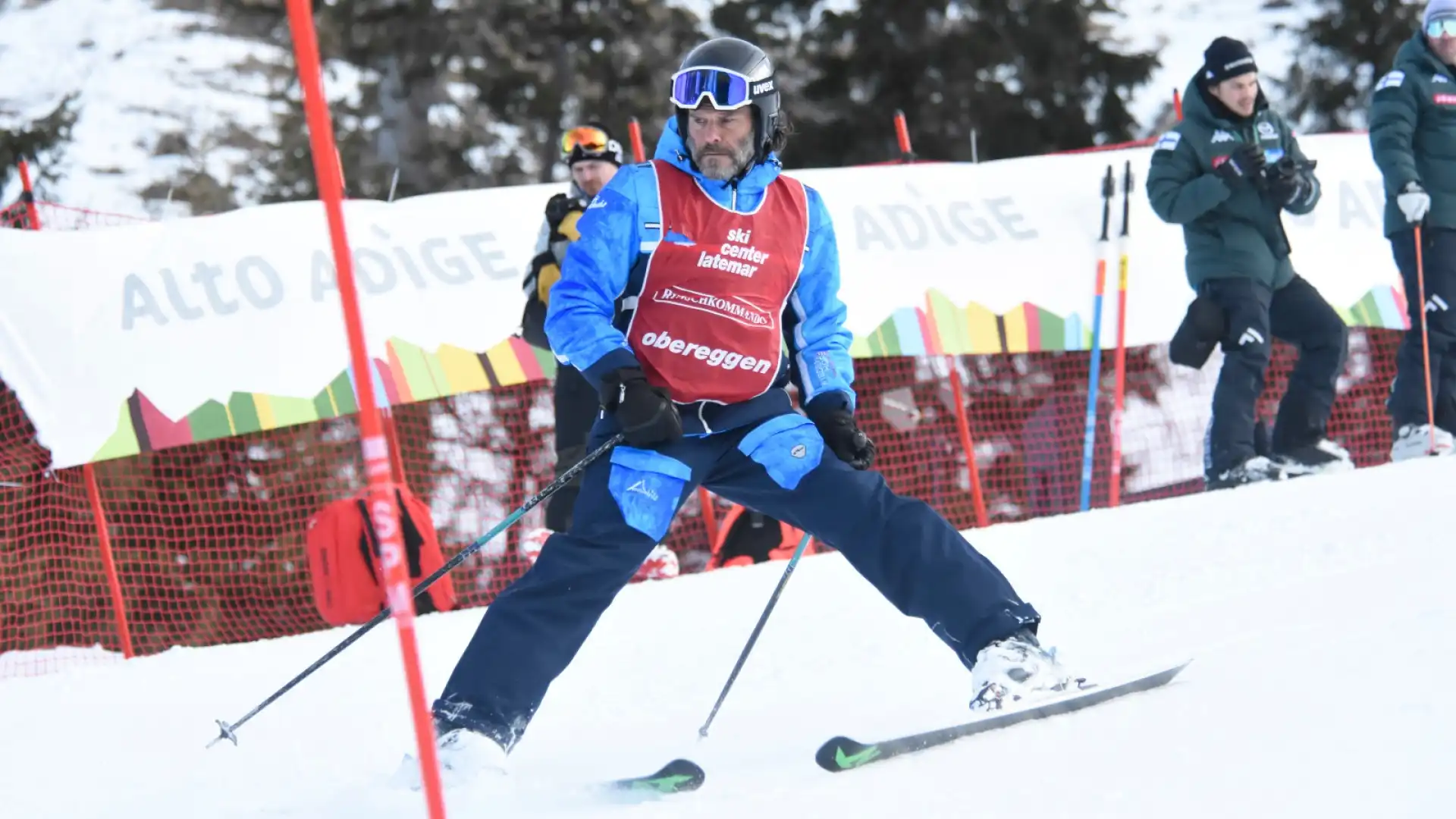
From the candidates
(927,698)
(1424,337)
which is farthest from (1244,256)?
(927,698)

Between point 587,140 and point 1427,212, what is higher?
point 587,140

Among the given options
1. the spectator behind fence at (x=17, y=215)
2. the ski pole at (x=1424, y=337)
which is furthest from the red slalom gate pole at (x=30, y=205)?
the ski pole at (x=1424, y=337)

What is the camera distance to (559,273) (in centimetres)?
583

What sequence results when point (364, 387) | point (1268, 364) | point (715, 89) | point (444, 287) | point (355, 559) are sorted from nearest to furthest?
1. point (364, 387)
2. point (715, 89)
3. point (355, 559)
4. point (1268, 364)
5. point (444, 287)

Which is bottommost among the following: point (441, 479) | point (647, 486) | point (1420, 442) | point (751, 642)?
point (1420, 442)

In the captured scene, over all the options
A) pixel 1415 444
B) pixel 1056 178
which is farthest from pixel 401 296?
pixel 1415 444

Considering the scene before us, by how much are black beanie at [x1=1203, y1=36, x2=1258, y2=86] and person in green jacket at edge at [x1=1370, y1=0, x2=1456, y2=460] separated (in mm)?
840

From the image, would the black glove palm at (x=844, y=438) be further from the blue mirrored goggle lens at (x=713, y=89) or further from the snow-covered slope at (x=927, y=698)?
the blue mirrored goggle lens at (x=713, y=89)

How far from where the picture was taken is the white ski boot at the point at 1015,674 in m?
3.10

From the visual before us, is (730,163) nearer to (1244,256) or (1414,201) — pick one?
(1244,256)

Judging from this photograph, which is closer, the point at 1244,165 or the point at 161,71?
the point at 1244,165

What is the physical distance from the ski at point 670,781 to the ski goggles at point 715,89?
1.38m

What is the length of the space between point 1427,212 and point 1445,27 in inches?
30.7

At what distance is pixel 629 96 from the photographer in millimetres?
15414
